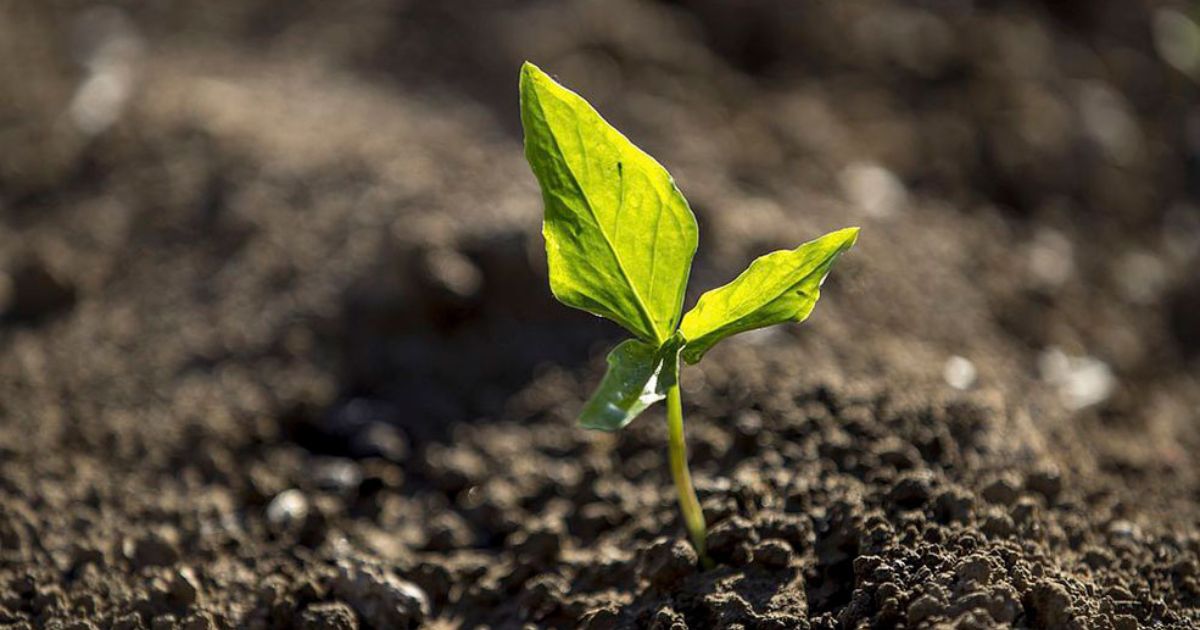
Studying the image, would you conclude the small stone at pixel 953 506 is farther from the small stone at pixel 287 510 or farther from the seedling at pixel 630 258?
the small stone at pixel 287 510

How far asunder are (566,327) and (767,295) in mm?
1015

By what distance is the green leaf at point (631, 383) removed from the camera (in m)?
1.34

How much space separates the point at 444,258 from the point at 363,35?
131 cm

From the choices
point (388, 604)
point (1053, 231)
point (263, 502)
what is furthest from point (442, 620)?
point (1053, 231)

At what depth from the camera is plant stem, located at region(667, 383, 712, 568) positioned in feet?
5.00

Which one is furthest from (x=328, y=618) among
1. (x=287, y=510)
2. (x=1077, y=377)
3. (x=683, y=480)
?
(x=1077, y=377)

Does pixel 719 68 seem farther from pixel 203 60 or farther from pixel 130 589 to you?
pixel 130 589

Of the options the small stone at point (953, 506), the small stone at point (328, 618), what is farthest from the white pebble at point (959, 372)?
the small stone at point (328, 618)

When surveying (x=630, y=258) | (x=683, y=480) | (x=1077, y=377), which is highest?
(x=630, y=258)

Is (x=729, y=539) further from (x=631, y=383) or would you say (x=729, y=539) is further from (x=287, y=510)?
(x=287, y=510)

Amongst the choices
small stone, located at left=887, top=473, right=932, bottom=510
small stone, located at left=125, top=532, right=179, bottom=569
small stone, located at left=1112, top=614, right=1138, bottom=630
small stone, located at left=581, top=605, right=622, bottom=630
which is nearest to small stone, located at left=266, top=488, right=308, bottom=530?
small stone, located at left=125, top=532, right=179, bottom=569

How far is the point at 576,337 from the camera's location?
2.36 metres

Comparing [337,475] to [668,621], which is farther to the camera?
[337,475]

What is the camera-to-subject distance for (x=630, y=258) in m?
1.44
